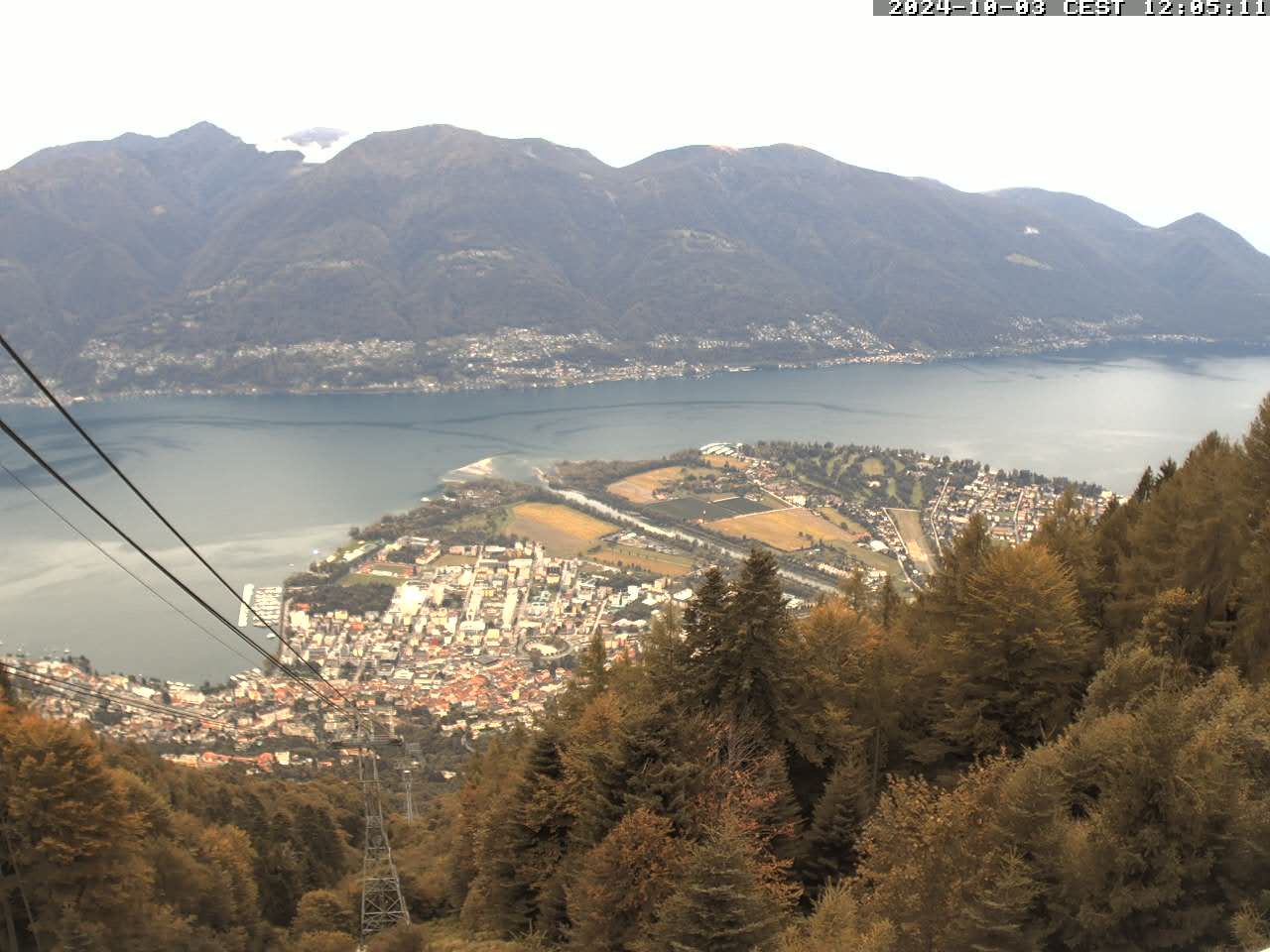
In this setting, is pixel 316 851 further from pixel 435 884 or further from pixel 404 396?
pixel 404 396

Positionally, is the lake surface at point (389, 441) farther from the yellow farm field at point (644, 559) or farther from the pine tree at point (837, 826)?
the pine tree at point (837, 826)

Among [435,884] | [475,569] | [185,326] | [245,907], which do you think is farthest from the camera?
[185,326]

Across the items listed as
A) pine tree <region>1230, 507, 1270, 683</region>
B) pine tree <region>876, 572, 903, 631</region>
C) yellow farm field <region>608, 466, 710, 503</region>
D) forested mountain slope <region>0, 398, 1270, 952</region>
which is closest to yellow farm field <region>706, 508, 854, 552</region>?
yellow farm field <region>608, 466, 710, 503</region>

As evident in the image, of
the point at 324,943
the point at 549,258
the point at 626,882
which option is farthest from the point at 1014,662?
the point at 549,258

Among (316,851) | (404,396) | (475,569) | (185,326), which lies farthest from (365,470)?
(185,326)

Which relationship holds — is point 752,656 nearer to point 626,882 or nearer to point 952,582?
point 626,882
